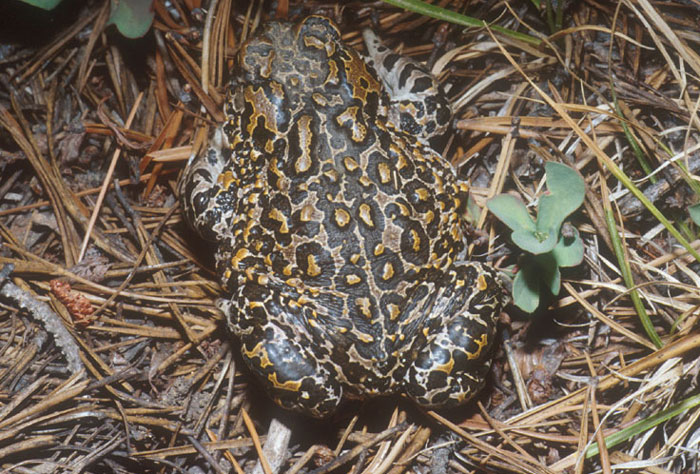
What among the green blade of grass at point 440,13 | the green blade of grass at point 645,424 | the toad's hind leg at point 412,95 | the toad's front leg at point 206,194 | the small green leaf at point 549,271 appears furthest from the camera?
the toad's hind leg at point 412,95

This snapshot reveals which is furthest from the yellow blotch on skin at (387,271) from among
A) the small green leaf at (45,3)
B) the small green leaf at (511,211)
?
the small green leaf at (45,3)

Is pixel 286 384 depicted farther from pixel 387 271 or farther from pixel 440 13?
pixel 440 13

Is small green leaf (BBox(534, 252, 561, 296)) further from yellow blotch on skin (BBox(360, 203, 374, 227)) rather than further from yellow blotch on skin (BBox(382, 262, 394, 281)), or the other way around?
yellow blotch on skin (BBox(360, 203, 374, 227))

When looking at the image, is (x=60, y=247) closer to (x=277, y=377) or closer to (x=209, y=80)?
(x=209, y=80)

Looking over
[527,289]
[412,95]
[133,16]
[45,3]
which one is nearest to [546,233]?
[527,289]

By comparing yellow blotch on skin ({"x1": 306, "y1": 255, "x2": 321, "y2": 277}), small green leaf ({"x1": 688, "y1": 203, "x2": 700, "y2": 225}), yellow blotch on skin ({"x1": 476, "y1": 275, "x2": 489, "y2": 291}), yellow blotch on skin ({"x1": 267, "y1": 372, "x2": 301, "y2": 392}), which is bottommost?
yellow blotch on skin ({"x1": 267, "y1": 372, "x2": 301, "y2": 392})

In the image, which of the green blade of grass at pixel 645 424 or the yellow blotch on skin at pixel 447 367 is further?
the yellow blotch on skin at pixel 447 367

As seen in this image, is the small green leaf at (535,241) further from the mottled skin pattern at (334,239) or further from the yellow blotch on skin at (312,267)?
the yellow blotch on skin at (312,267)

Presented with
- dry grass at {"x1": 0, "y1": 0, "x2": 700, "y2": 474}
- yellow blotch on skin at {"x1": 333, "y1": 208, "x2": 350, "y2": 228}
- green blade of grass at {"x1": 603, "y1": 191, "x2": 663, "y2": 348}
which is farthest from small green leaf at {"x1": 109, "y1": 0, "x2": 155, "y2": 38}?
green blade of grass at {"x1": 603, "y1": 191, "x2": 663, "y2": 348}
